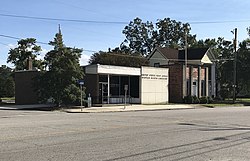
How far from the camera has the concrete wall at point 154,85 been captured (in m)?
44.2

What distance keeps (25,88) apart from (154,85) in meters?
16.2

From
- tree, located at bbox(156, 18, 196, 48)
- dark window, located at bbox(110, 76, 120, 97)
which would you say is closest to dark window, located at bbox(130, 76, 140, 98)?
dark window, located at bbox(110, 76, 120, 97)

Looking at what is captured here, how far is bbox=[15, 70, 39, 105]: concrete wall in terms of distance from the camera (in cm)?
4459

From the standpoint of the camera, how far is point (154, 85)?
150ft

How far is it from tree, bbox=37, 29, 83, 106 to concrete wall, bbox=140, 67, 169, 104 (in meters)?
10.9

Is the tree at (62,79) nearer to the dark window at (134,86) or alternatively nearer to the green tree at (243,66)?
the dark window at (134,86)

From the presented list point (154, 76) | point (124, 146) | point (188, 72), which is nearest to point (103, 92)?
point (154, 76)

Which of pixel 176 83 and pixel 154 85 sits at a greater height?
pixel 176 83

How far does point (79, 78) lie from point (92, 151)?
1016 inches

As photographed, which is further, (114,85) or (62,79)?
(114,85)

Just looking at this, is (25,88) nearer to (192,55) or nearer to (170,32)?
(192,55)

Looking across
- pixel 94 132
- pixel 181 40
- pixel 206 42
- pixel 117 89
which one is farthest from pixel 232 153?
pixel 181 40

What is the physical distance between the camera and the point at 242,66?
61.2 m

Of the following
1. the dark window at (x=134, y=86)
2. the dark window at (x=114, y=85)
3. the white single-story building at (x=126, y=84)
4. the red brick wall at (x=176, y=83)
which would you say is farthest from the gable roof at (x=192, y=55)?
the dark window at (x=114, y=85)
